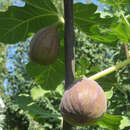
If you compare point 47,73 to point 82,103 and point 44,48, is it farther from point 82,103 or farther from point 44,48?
point 82,103

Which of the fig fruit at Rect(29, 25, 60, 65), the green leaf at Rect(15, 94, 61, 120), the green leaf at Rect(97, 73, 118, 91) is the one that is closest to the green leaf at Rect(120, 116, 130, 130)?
the green leaf at Rect(97, 73, 118, 91)

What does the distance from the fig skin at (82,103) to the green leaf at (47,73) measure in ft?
1.32

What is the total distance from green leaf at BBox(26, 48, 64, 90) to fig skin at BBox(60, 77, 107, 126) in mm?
403

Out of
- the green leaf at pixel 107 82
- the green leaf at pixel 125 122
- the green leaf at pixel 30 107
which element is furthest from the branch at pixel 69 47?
the green leaf at pixel 125 122

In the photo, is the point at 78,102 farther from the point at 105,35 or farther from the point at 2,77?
the point at 2,77

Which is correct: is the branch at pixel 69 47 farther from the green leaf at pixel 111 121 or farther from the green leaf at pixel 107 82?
the green leaf at pixel 107 82

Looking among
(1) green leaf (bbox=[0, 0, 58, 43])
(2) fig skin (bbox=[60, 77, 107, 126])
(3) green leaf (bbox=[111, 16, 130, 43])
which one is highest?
(1) green leaf (bbox=[0, 0, 58, 43])

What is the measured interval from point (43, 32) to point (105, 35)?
0.29 metres

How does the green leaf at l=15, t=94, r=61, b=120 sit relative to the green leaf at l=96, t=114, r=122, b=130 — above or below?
above

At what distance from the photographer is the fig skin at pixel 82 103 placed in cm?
83

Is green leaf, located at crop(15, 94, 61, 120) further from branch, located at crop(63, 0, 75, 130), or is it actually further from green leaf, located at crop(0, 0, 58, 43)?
green leaf, located at crop(0, 0, 58, 43)

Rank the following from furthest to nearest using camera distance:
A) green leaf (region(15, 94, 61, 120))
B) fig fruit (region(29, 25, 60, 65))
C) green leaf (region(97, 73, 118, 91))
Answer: green leaf (region(97, 73, 118, 91)) < green leaf (region(15, 94, 61, 120)) < fig fruit (region(29, 25, 60, 65))

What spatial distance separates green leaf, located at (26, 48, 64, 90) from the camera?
1271mm

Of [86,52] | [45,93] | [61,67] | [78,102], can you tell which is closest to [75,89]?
[78,102]
